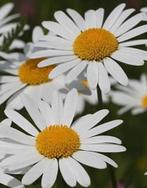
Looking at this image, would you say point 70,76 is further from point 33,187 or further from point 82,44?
point 33,187

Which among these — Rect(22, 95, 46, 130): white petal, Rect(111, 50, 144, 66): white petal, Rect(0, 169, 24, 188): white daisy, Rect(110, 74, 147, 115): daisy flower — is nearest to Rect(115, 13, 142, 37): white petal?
Rect(111, 50, 144, 66): white petal

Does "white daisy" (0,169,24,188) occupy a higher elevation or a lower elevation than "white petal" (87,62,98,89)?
lower

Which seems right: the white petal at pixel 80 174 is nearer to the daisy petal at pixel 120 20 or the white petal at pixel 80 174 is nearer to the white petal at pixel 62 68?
the white petal at pixel 62 68

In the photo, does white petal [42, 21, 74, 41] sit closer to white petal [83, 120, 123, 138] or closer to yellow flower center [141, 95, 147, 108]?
white petal [83, 120, 123, 138]

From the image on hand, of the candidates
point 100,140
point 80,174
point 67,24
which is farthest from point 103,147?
point 67,24

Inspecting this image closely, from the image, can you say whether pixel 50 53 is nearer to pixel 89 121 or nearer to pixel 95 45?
pixel 95 45

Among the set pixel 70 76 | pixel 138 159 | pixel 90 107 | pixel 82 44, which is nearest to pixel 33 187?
pixel 70 76

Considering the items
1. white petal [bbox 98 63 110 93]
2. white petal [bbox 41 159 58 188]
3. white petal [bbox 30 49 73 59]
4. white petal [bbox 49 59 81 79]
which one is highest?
white petal [bbox 30 49 73 59]
